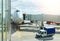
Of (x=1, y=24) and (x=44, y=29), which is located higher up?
(x=1, y=24)

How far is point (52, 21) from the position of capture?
2205 millimetres

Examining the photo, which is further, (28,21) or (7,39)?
(28,21)

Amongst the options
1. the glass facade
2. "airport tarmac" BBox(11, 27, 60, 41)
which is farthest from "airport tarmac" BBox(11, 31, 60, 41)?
the glass facade

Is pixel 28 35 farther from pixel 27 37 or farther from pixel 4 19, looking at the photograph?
pixel 4 19

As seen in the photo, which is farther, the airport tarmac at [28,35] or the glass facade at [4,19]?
the airport tarmac at [28,35]

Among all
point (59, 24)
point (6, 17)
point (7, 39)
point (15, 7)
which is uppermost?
point (15, 7)

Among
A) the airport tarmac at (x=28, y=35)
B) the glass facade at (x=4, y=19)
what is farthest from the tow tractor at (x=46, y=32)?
the glass facade at (x=4, y=19)

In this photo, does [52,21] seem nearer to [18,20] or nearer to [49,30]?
[49,30]

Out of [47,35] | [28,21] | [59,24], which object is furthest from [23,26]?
[59,24]

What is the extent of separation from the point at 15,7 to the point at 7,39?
2.58ft

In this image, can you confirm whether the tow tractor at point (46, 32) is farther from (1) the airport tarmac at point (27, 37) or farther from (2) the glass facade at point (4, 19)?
(2) the glass facade at point (4, 19)

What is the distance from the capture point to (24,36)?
89.9 inches

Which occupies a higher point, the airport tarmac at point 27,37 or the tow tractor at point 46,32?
the tow tractor at point 46,32

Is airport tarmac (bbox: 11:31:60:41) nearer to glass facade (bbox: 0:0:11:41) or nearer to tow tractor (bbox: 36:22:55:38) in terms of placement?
tow tractor (bbox: 36:22:55:38)
